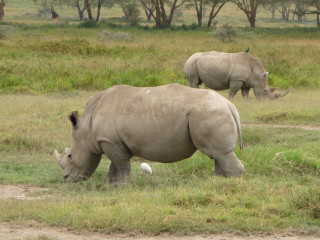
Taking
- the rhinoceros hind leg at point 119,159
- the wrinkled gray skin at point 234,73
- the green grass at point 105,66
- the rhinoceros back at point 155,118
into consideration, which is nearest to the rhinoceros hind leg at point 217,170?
the rhinoceros back at point 155,118

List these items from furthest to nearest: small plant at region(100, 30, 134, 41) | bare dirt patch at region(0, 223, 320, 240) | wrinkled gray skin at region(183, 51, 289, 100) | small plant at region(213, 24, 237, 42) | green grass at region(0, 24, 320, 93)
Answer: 1. small plant at region(213, 24, 237, 42)
2. small plant at region(100, 30, 134, 41)
3. green grass at region(0, 24, 320, 93)
4. wrinkled gray skin at region(183, 51, 289, 100)
5. bare dirt patch at region(0, 223, 320, 240)

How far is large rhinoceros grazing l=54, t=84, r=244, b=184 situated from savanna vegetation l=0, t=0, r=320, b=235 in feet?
1.14

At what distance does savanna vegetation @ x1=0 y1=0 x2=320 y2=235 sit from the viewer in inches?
274

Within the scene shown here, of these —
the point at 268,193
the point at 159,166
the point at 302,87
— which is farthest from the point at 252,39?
the point at 268,193

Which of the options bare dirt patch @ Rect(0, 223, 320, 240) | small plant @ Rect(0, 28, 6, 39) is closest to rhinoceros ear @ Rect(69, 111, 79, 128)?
bare dirt patch @ Rect(0, 223, 320, 240)

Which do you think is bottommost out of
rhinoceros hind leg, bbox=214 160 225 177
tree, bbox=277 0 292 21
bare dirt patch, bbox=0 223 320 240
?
tree, bbox=277 0 292 21

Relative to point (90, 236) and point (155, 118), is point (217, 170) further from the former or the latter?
point (90, 236)

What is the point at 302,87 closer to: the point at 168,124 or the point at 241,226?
the point at 168,124

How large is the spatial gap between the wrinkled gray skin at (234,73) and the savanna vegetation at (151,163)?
42 cm

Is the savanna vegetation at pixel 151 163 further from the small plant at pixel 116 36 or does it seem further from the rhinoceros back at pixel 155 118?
the small plant at pixel 116 36

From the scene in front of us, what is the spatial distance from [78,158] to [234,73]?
→ 8468 millimetres

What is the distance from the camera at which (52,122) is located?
1375 cm

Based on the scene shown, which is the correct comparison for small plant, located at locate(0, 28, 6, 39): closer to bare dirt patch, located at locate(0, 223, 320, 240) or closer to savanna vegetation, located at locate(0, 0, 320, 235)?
savanna vegetation, located at locate(0, 0, 320, 235)

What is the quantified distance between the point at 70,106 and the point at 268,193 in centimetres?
836
